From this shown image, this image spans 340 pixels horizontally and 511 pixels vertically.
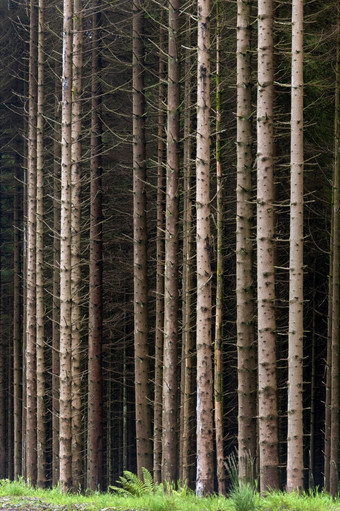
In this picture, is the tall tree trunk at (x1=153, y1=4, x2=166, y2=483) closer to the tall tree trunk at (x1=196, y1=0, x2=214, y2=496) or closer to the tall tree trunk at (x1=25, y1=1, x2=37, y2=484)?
the tall tree trunk at (x1=25, y1=1, x2=37, y2=484)

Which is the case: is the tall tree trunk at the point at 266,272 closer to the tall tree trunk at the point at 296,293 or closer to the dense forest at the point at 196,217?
the dense forest at the point at 196,217

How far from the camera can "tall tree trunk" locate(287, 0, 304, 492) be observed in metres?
10.9

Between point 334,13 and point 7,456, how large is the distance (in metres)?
22.2

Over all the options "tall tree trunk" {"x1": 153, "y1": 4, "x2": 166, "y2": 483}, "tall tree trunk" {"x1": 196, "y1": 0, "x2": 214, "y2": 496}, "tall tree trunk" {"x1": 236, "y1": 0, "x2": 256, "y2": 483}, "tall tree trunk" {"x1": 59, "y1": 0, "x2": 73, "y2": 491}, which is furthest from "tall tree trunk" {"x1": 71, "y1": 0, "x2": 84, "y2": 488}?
"tall tree trunk" {"x1": 236, "y1": 0, "x2": 256, "y2": 483}

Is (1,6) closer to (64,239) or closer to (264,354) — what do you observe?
(64,239)

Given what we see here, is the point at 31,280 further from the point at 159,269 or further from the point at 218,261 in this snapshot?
the point at 218,261

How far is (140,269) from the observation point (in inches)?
619

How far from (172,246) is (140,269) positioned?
153 cm

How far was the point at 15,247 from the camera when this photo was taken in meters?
24.9

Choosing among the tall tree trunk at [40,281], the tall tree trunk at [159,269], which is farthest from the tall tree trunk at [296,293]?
the tall tree trunk at [40,281]

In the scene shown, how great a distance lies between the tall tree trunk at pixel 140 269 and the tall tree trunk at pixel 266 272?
463 cm

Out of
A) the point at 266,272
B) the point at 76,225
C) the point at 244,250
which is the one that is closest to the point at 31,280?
the point at 76,225

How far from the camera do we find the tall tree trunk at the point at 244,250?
12648 mm

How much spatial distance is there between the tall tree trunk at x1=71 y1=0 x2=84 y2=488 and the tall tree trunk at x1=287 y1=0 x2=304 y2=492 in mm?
5048
